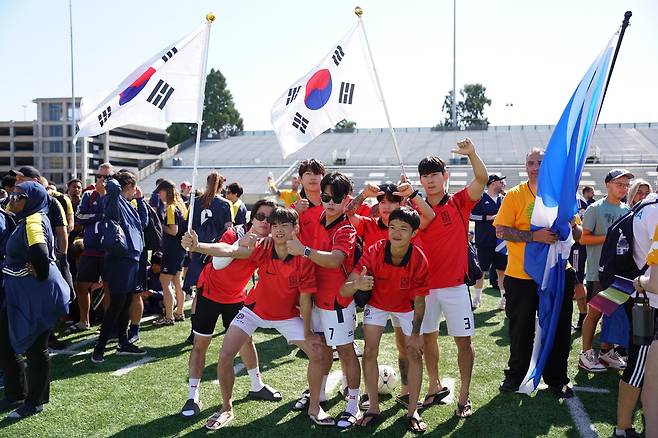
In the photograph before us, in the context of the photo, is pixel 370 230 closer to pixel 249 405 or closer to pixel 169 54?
pixel 249 405

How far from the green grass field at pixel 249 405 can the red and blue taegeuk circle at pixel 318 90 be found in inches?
103

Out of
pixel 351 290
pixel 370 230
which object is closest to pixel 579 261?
pixel 370 230

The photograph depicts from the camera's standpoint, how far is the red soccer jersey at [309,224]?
4492mm

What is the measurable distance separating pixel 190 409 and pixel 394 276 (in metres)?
1.95

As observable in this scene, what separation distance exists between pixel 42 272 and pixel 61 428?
47.0 inches

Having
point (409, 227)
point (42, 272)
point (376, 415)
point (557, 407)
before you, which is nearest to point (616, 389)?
point (557, 407)

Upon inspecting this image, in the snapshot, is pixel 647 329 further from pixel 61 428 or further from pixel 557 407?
pixel 61 428

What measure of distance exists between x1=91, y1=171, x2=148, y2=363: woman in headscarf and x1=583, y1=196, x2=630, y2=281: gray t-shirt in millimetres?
4764

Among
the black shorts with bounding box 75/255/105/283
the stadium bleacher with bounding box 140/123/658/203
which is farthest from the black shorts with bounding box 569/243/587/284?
the stadium bleacher with bounding box 140/123/658/203

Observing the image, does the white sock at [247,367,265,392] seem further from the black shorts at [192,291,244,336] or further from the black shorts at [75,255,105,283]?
the black shorts at [75,255,105,283]

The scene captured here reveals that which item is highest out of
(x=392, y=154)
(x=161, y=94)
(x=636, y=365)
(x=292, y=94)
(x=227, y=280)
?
(x=392, y=154)

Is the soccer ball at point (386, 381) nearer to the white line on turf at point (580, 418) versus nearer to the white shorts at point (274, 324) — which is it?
the white shorts at point (274, 324)

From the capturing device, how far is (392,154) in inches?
1955

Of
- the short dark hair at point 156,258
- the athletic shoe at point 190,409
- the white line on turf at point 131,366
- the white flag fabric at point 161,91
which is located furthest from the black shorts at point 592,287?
the short dark hair at point 156,258
